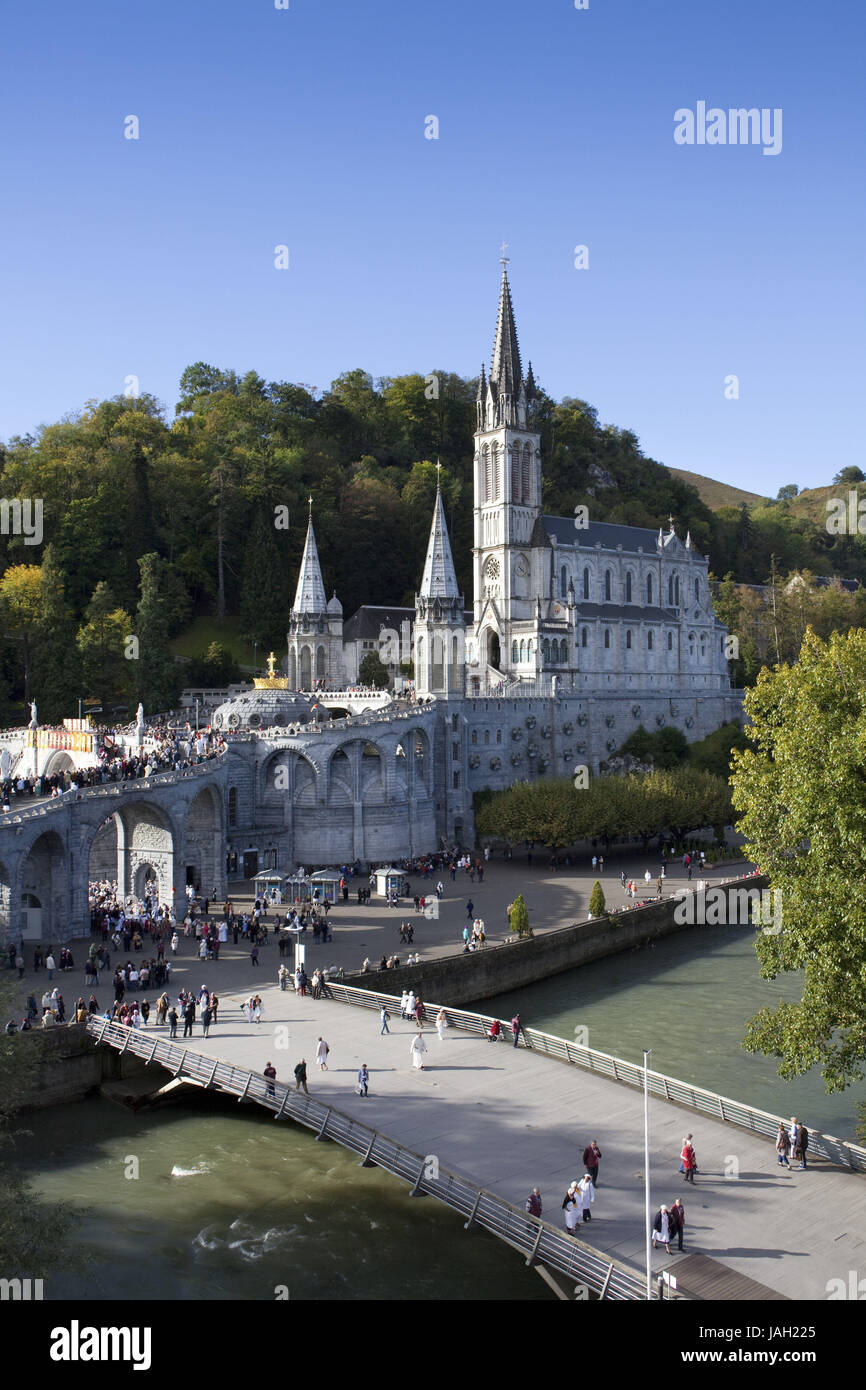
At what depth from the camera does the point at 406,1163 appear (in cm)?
2178

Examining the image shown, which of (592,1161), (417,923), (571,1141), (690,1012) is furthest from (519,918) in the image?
(592,1161)

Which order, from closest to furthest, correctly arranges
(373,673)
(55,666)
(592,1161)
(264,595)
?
(592,1161) < (55,666) < (373,673) < (264,595)

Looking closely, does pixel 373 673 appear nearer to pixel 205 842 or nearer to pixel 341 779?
pixel 341 779

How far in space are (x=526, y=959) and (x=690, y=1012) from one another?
19.6 ft

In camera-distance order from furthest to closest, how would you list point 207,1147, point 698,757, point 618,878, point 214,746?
point 698,757 → point 618,878 → point 214,746 → point 207,1147

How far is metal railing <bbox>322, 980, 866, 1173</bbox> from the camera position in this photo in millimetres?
21763

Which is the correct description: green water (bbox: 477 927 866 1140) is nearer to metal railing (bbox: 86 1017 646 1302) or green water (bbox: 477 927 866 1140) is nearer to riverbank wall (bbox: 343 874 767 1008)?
riverbank wall (bbox: 343 874 767 1008)

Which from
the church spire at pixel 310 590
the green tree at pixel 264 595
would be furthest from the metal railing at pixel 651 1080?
the green tree at pixel 264 595

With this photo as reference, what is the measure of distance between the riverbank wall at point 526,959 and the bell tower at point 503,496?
32.0 meters

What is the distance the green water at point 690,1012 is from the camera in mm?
28266

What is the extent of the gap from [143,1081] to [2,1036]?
937 cm

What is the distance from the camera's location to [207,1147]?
2577 centimetres
